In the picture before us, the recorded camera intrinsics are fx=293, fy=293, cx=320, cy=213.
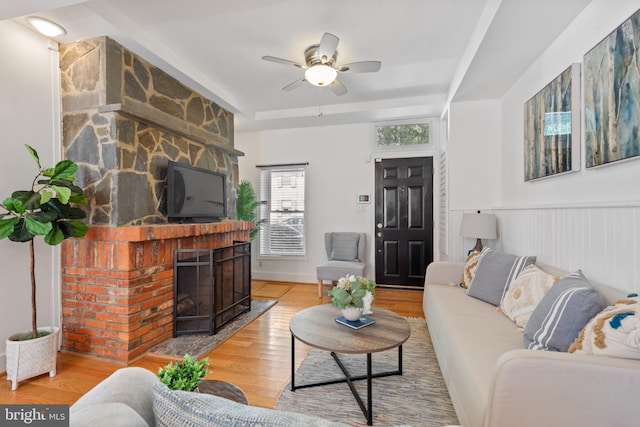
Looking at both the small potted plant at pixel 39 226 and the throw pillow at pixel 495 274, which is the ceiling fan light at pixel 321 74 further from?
the throw pillow at pixel 495 274

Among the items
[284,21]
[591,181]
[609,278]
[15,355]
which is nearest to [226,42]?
[284,21]

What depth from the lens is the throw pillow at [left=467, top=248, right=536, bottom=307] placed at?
2.22m

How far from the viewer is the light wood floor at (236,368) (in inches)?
76.1

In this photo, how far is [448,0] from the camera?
2137 millimetres

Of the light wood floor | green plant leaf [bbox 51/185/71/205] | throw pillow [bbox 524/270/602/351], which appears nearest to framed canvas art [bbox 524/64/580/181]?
throw pillow [bbox 524/270/602/351]

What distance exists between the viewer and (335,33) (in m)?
2.57

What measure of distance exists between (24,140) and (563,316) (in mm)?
3689

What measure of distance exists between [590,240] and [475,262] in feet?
3.22

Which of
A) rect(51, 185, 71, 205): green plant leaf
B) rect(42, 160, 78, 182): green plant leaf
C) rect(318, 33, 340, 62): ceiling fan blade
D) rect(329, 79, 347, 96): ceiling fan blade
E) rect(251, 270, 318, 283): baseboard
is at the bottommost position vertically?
rect(251, 270, 318, 283): baseboard

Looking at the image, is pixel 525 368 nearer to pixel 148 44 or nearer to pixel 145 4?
pixel 145 4

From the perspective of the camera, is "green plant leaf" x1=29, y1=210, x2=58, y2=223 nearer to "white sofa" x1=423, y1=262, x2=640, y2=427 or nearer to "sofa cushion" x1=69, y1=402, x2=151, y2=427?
"sofa cushion" x1=69, y1=402, x2=151, y2=427

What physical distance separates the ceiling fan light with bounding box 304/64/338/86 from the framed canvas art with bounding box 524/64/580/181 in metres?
1.73

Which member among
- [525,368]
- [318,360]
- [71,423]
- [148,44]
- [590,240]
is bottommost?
[318,360]

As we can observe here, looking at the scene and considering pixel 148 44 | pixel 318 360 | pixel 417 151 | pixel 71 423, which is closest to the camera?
pixel 71 423
